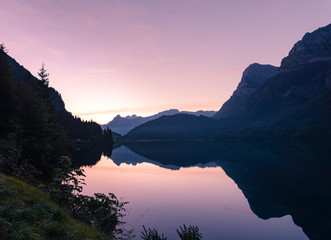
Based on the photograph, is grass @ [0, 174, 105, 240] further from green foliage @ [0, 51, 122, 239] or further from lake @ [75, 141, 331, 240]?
lake @ [75, 141, 331, 240]

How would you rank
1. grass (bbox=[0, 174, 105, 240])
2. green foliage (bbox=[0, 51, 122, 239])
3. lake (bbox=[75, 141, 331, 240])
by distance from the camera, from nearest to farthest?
grass (bbox=[0, 174, 105, 240]) → green foliage (bbox=[0, 51, 122, 239]) → lake (bbox=[75, 141, 331, 240])

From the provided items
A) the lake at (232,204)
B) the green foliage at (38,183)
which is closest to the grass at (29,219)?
the green foliage at (38,183)

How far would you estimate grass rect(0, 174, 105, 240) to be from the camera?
7591 mm

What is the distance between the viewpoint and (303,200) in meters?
29.8

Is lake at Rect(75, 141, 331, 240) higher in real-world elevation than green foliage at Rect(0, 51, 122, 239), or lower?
lower

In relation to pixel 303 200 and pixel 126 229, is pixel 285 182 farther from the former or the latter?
pixel 126 229

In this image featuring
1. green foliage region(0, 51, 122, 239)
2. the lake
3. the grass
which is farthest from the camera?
the lake

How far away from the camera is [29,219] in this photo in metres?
9.10

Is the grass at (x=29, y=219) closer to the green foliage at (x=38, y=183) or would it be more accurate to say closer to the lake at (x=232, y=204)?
the green foliage at (x=38, y=183)

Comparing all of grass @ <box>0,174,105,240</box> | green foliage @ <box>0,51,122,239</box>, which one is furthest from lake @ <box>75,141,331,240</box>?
grass @ <box>0,174,105,240</box>

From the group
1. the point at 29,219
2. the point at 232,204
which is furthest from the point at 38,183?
the point at 232,204

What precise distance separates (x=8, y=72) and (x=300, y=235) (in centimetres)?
4448

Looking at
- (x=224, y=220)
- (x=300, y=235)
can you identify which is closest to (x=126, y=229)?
(x=224, y=220)

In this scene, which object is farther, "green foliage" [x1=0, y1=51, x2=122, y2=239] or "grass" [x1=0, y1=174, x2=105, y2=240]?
"green foliage" [x1=0, y1=51, x2=122, y2=239]
